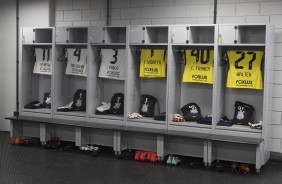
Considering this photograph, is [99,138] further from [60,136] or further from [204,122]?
[204,122]

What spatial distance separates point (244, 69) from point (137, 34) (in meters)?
1.85

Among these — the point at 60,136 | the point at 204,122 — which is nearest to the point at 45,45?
the point at 60,136

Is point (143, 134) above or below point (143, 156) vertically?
above

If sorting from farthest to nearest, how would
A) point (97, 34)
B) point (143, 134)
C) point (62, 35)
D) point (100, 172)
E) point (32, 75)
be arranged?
→ point (32, 75), point (62, 35), point (97, 34), point (143, 134), point (100, 172)

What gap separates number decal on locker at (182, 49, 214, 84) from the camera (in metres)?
6.44

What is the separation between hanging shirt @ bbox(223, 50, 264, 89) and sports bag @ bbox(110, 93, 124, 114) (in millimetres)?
1990

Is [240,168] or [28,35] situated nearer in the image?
[240,168]

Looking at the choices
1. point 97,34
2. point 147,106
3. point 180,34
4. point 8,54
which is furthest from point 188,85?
point 8,54

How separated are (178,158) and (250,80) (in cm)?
165

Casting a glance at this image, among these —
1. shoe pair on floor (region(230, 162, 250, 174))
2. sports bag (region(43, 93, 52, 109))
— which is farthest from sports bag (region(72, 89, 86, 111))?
shoe pair on floor (region(230, 162, 250, 174))

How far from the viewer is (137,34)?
6.78 metres

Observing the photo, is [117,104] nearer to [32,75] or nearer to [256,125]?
[32,75]

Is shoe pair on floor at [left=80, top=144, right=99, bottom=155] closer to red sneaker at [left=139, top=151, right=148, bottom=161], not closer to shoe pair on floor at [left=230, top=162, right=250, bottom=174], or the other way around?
red sneaker at [left=139, top=151, right=148, bottom=161]

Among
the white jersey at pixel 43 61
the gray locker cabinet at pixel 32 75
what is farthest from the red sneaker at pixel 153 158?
the white jersey at pixel 43 61
